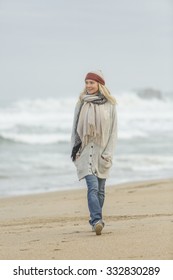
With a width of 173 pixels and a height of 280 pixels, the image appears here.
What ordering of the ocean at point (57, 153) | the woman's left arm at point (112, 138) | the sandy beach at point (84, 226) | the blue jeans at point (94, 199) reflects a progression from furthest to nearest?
1. the ocean at point (57, 153)
2. the woman's left arm at point (112, 138)
3. the blue jeans at point (94, 199)
4. the sandy beach at point (84, 226)

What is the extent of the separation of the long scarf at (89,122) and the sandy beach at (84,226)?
946 millimetres

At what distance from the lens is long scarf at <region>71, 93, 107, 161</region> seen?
6801 mm

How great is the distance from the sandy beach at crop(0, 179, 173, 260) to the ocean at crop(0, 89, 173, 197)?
184 centimetres

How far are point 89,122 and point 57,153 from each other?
563 inches

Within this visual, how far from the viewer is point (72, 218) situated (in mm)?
8430

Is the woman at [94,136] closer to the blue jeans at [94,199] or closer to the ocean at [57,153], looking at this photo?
the blue jeans at [94,199]

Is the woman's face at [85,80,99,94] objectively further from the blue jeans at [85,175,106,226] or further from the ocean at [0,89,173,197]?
the ocean at [0,89,173,197]

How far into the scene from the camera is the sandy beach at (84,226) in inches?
233

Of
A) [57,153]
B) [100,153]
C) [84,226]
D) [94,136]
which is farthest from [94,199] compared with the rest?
[57,153]

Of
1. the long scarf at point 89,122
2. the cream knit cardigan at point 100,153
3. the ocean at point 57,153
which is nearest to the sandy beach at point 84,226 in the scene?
the cream knit cardigan at point 100,153

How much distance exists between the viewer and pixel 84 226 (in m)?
7.57

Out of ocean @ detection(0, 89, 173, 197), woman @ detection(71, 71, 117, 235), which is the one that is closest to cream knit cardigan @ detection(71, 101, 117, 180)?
woman @ detection(71, 71, 117, 235)

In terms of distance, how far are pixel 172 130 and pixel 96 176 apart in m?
24.1

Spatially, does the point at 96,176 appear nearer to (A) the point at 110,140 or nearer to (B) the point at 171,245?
(A) the point at 110,140
